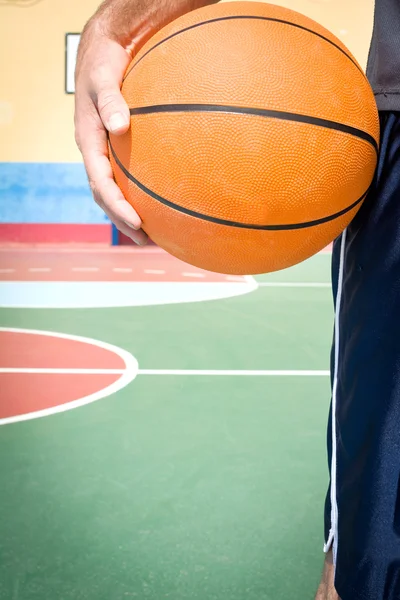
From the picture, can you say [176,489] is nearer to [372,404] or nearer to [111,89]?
[372,404]

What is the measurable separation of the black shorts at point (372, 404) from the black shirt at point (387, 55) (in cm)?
4

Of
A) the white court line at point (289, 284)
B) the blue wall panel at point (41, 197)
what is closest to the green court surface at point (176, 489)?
the white court line at point (289, 284)

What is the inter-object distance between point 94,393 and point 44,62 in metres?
7.64

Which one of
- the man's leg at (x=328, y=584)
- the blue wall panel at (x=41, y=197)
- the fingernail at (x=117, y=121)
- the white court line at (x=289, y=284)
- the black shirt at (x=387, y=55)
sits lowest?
the blue wall panel at (x=41, y=197)

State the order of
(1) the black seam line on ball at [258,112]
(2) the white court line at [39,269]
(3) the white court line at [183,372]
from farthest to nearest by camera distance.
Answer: (2) the white court line at [39,269]
(3) the white court line at [183,372]
(1) the black seam line on ball at [258,112]

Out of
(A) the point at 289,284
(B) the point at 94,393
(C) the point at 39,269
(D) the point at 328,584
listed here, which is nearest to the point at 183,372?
(B) the point at 94,393

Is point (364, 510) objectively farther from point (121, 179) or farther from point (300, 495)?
point (300, 495)

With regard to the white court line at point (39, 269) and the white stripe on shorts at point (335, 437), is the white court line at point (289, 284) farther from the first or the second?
the white stripe on shorts at point (335, 437)

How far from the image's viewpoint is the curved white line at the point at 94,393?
258cm

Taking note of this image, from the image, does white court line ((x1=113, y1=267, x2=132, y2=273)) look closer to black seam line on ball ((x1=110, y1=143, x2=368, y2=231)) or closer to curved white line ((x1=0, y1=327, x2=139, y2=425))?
curved white line ((x1=0, y1=327, x2=139, y2=425))

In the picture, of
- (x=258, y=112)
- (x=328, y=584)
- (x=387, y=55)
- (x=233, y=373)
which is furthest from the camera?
(x=233, y=373)

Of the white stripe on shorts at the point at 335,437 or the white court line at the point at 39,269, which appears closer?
the white stripe on shorts at the point at 335,437

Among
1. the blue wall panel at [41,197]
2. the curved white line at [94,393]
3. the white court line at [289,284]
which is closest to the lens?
the curved white line at [94,393]

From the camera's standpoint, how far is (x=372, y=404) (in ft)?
3.60
